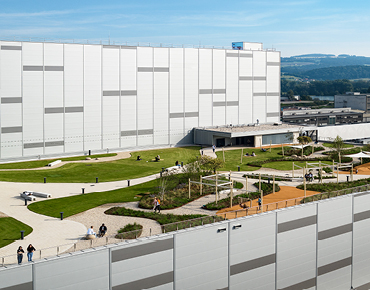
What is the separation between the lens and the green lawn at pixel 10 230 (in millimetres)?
33375

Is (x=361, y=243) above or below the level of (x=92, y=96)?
below

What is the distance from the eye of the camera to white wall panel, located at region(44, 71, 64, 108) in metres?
69.3

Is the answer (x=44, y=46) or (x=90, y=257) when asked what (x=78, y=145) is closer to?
(x=44, y=46)

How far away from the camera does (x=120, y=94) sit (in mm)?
76312

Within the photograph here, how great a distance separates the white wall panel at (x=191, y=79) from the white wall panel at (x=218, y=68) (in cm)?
416

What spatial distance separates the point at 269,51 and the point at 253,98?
10.5m

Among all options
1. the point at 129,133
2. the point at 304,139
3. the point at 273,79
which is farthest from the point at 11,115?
the point at 273,79

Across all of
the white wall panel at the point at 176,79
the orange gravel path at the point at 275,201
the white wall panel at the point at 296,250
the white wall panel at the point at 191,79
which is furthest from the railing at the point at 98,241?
the white wall panel at the point at 191,79

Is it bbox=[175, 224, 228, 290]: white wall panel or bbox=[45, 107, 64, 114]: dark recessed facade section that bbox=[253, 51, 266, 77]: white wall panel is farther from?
bbox=[175, 224, 228, 290]: white wall panel

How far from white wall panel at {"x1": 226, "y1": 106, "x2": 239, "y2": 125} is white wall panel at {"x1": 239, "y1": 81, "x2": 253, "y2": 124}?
978 millimetres

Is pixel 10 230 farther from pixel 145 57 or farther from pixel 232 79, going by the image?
pixel 232 79

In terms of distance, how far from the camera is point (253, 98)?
9294 centimetres

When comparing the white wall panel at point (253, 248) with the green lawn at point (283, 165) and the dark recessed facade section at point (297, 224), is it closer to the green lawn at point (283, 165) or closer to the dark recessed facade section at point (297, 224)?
the dark recessed facade section at point (297, 224)

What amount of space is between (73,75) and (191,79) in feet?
72.8
